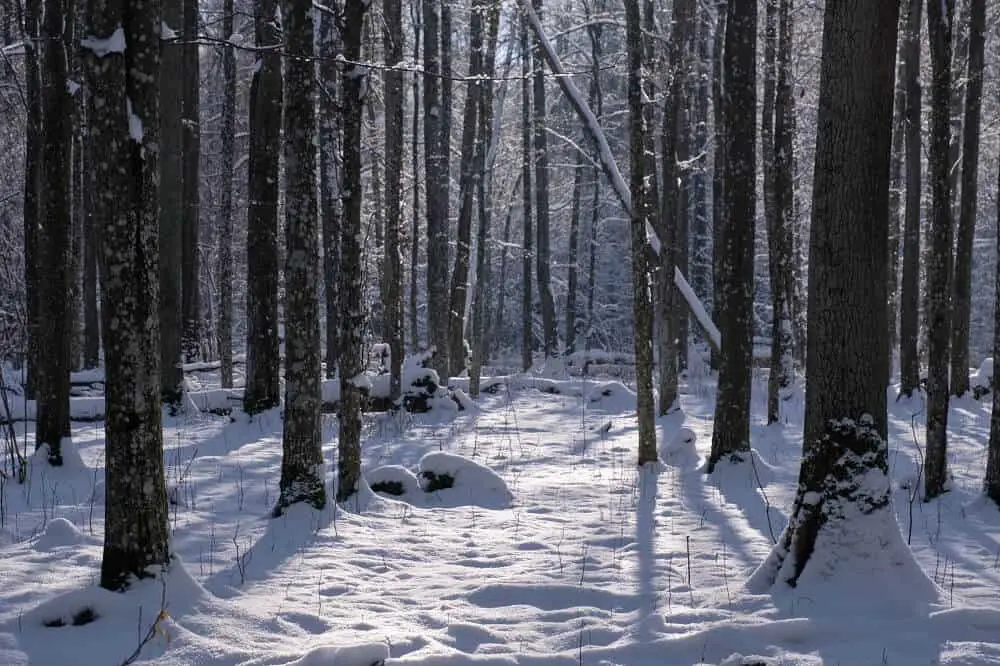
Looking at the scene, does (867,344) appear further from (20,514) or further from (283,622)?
(20,514)

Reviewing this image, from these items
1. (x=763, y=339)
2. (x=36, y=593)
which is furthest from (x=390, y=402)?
(x=763, y=339)

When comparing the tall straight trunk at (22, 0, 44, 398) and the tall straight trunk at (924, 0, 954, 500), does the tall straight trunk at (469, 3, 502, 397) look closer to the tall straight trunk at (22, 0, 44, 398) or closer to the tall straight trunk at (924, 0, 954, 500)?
the tall straight trunk at (22, 0, 44, 398)

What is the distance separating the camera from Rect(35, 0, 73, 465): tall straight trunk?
28.7 ft

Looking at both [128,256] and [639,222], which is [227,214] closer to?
[639,222]

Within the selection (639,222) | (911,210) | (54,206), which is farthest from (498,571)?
(911,210)

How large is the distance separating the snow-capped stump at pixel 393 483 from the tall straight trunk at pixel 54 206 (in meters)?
3.51

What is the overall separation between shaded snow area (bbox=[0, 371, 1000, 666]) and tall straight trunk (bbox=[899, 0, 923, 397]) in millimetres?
4819

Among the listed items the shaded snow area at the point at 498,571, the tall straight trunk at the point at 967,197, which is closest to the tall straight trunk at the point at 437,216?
the shaded snow area at the point at 498,571

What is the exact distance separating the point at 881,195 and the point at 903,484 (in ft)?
16.8

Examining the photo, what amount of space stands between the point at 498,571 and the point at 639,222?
5.51 metres

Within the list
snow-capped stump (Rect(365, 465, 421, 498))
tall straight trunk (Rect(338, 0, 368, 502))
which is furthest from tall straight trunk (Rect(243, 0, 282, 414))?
snow-capped stump (Rect(365, 465, 421, 498))

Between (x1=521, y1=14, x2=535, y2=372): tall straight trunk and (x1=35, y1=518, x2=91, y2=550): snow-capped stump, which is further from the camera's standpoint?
(x1=521, y1=14, x2=535, y2=372): tall straight trunk

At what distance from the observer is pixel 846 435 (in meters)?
5.55

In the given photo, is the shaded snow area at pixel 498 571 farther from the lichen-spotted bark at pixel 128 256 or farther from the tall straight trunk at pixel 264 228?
the tall straight trunk at pixel 264 228
